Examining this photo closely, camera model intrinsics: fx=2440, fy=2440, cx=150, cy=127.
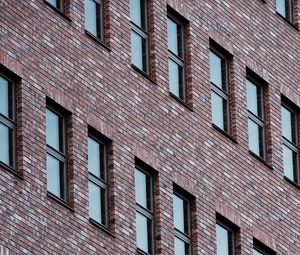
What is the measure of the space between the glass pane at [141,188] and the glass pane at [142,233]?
0.96 ft

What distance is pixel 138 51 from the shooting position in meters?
48.6

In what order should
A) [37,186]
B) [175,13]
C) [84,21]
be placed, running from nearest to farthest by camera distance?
[37,186]
[84,21]
[175,13]

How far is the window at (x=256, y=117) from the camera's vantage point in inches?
2035

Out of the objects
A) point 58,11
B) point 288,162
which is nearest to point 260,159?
point 288,162

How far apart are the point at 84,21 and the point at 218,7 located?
5379 mm

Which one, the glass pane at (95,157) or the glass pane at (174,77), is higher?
the glass pane at (174,77)

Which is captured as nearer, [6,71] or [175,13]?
[6,71]

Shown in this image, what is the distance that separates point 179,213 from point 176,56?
11.6ft

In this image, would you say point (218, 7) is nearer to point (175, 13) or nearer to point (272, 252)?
point (175, 13)

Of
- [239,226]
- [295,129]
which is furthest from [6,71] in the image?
[295,129]

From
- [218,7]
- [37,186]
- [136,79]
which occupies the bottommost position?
[37,186]

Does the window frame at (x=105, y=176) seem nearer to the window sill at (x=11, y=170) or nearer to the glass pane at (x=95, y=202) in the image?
the glass pane at (x=95, y=202)

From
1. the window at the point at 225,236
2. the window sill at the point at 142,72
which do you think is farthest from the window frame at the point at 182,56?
the window at the point at 225,236

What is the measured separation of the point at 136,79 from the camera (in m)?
47.8
